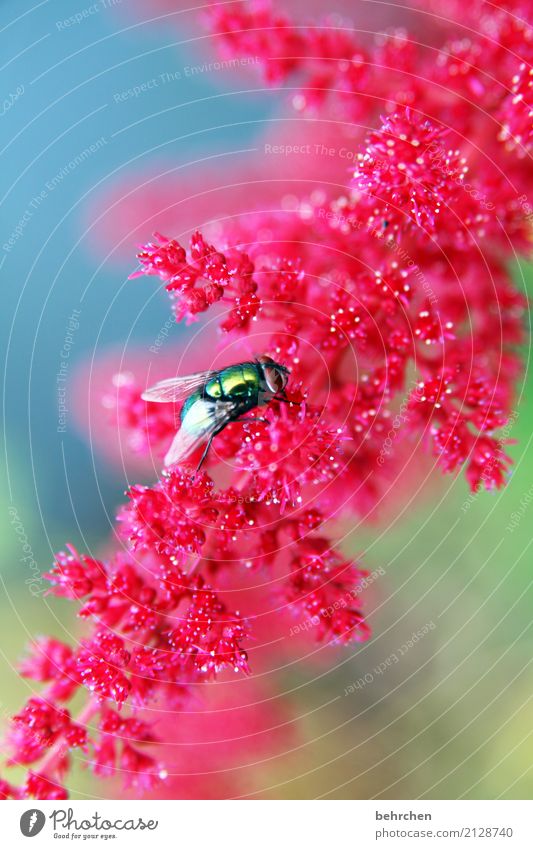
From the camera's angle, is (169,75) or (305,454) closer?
(305,454)

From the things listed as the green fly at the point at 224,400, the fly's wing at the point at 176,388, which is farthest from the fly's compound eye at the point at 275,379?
the fly's wing at the point at 176,388

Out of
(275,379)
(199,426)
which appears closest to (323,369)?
(275,379)

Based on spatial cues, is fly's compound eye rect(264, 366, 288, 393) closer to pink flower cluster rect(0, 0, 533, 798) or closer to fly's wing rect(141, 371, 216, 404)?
pink flower cluster rect(0, 0, 533, 798)

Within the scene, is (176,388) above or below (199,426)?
above

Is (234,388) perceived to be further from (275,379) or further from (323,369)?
Result: (323,369)

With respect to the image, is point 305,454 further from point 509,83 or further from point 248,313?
point 509,83
